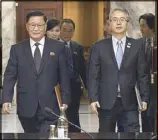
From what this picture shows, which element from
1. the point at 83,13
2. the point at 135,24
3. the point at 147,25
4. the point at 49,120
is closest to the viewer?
the point at 49,120

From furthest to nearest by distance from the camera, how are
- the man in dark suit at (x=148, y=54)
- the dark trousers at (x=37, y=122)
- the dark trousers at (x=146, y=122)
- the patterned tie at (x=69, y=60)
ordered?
1. the patterned tie at (x=69, y=60)
2. the dark trousers at (x=146, y=122)
3. the man in dark suit at (x=148, y=54)
4. the dark trousers at (x=37, y=122)

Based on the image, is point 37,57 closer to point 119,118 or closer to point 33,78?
point 33,78

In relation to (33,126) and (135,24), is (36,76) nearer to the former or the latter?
(33,126)

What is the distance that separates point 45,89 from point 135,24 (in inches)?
154

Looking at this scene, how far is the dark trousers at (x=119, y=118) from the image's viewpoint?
14.4ft

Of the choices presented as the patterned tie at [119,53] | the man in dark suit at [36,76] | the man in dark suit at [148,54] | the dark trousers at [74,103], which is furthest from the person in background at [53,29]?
the patterned tie at [119,53]

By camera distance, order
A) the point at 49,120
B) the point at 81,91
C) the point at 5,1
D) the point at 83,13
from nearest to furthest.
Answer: the point at 49,120
the point at 81,91
the point at 5,1
the point at 83,13

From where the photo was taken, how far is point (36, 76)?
14.3 feet

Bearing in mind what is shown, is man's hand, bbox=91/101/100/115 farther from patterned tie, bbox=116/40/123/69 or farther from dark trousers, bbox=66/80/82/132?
dark trousers, bbox=66/80/82/132

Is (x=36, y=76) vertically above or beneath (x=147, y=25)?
beneath

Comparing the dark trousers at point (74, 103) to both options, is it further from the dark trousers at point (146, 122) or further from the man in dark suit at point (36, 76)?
the man in dark suit at point (36, 76)

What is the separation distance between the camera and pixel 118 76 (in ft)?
14.3

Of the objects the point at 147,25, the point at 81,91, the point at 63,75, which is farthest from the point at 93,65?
the point at 81,91

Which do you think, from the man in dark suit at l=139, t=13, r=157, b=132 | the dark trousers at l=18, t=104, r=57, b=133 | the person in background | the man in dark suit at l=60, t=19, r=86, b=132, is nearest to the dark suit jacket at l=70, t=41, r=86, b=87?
the man in dark suit at l=60, t=19, r=86, b=132
